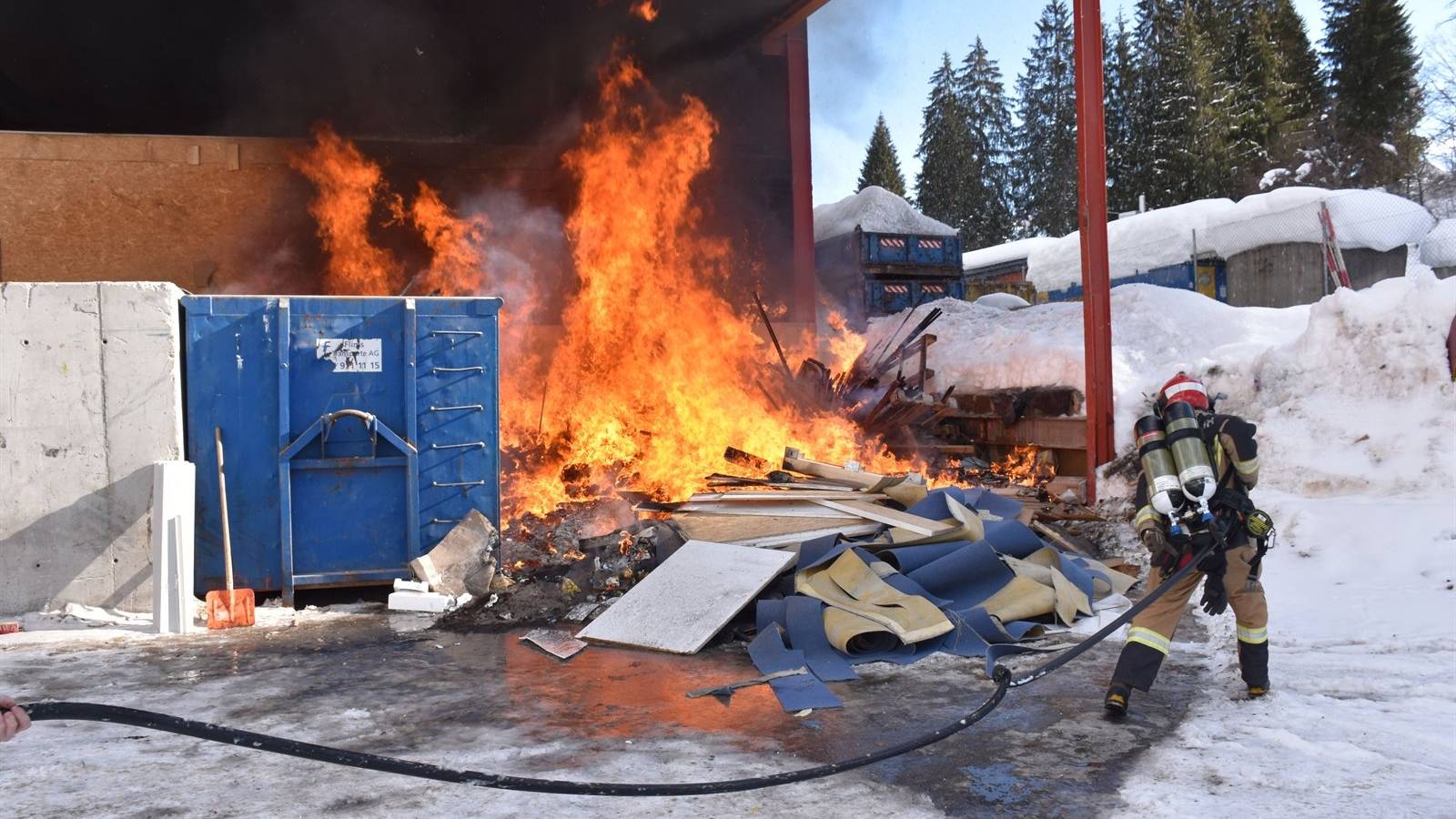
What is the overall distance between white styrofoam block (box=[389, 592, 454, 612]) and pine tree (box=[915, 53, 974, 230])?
49.7 meters

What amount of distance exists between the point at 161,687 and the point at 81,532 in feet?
8.04

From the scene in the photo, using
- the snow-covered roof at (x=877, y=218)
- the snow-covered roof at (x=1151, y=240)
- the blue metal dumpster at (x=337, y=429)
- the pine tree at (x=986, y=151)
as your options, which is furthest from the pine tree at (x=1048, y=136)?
the blue metal dumpster at (x=337, y=429)

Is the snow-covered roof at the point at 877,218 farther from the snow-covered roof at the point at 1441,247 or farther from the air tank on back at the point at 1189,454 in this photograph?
the air tank on back at the point at 1189,454

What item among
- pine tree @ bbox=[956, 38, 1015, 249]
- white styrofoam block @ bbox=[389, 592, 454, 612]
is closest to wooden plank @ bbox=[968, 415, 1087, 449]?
white styrofoam block @ bbox=[389, 592, 454, 612]

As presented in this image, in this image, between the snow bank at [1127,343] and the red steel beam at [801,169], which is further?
the red steel beam at [801,169]

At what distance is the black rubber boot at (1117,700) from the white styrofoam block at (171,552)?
5972mm

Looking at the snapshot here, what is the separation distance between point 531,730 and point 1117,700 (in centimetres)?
282

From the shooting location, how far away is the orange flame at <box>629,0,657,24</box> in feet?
50.4

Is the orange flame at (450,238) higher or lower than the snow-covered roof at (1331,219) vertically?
lower

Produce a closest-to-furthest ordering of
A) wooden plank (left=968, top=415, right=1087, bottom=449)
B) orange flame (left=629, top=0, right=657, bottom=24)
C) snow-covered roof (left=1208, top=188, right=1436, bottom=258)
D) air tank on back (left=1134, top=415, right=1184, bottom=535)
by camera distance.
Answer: air tank on back (left=1134, top=415, right=1184, bottom=535), wooden plank (left=968, top=415, right=1087, bottom=449), orange flame (left=629, top=0, right=657, bottom=24), snow-covered roof (left=1208, top=188, right=1436, bottom=258)

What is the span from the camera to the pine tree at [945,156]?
2168 inches

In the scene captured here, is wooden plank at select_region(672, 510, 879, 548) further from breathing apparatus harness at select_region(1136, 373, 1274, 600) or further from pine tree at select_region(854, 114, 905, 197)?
pine tree at select_region(854, 114, 905, 197)

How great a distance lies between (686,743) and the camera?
4496 millimetres

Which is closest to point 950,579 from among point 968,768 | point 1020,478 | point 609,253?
point 968,768
